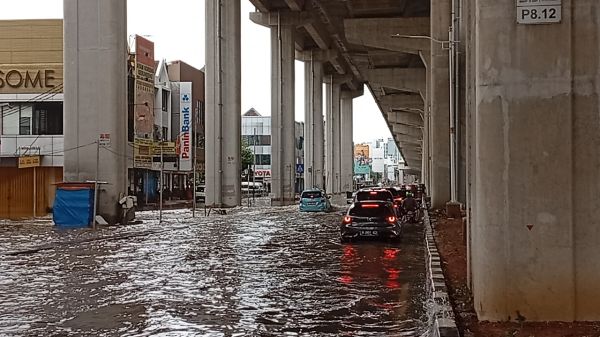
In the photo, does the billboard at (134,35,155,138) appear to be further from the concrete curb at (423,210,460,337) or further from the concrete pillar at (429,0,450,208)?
the concrete curb at (423,210,460,337)

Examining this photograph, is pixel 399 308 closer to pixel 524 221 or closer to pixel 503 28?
pixel 524 221

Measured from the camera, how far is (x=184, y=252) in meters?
20.9

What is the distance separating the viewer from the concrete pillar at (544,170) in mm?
8250

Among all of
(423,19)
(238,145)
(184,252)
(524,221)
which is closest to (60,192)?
(184,252)

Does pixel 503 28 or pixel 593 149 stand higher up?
pixel 503 28

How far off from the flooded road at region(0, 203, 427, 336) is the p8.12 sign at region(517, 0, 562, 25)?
13.2 feet

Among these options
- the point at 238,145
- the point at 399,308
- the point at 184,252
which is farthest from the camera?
the point at 238,145

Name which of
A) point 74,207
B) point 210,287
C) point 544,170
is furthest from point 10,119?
point 544,170

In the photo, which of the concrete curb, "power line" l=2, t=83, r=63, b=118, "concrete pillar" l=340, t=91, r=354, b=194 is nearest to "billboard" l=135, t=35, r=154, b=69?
"power line" l=2, t=83, r=63, b=118

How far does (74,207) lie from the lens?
3080 centimetres

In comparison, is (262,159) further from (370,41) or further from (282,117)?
(370,41)

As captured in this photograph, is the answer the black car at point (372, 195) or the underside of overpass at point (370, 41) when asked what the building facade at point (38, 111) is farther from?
the black car at point (372, 195)

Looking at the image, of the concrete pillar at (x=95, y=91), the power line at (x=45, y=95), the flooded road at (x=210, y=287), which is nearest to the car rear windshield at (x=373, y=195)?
the flooded road at (x=210, y=287)

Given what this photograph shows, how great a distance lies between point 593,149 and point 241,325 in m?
4.95
